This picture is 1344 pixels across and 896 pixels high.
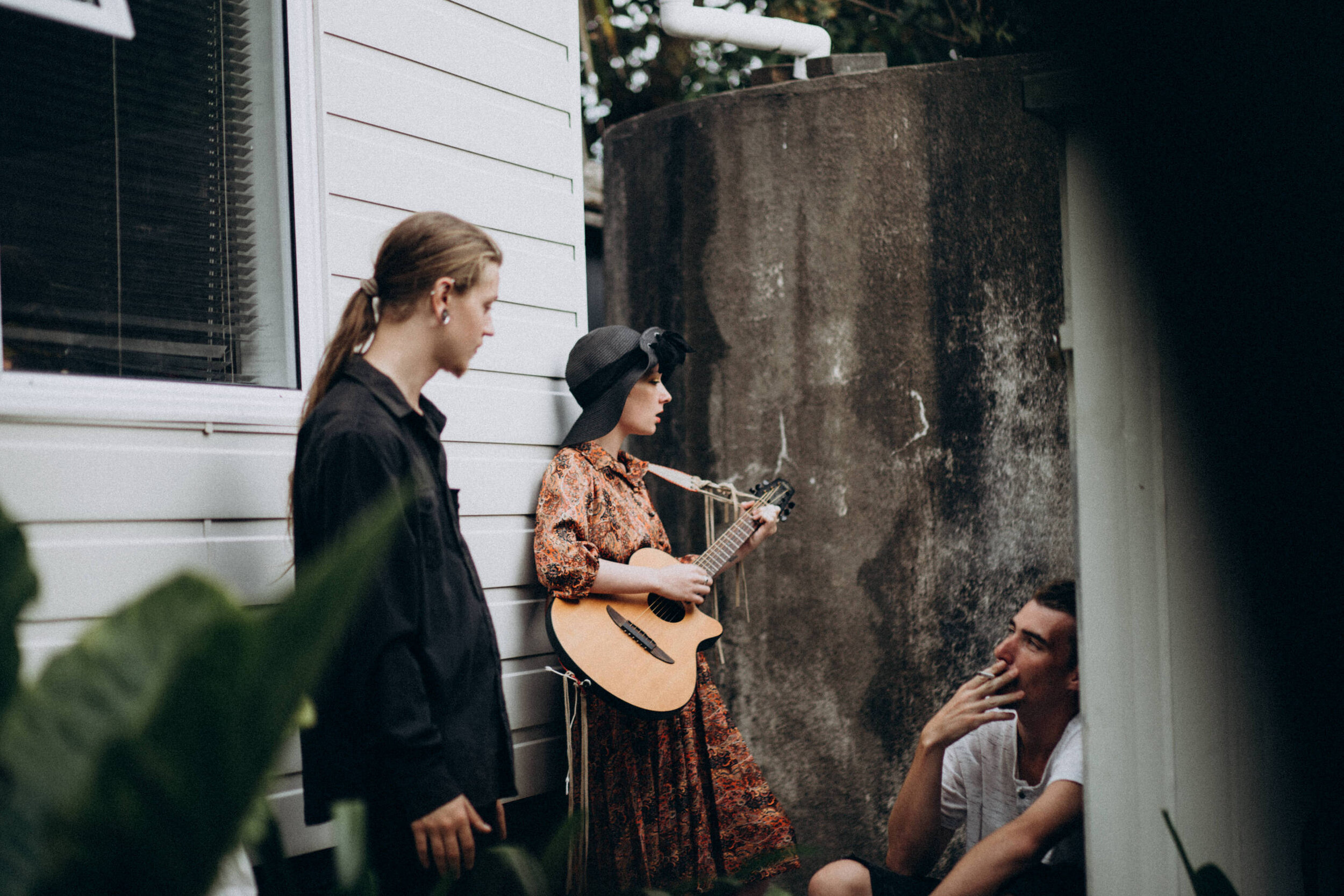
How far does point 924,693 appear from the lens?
3555 millimetres

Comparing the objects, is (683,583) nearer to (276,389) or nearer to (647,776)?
(647,776)

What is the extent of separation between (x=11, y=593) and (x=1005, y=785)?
2.31m

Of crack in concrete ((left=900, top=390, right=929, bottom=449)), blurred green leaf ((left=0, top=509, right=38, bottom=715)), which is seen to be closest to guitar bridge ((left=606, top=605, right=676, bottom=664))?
crack in concrete ((left=900, top=390, right=929, bottom=449))

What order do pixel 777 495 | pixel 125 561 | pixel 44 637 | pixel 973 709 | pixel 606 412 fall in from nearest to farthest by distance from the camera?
pixel 44 637 → pixel 125 561 → pixel 973 709 → pixel 606 412 → pixel 777 495

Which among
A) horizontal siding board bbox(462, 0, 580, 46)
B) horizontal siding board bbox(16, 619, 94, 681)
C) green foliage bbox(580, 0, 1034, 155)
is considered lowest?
horizontal siding board bbox(16, 619, 94, 681)

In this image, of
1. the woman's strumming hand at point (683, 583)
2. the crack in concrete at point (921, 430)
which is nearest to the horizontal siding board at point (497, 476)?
the woman's strumming hand at point (683, 583)

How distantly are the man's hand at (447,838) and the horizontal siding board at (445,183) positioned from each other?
1.37m

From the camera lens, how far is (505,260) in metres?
2.67

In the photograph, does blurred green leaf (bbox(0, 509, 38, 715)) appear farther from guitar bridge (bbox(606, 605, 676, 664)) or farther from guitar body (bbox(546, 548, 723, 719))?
guitar bridge (bbox(606, 605, 676, 664))

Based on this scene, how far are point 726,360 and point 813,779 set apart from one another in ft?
5.12

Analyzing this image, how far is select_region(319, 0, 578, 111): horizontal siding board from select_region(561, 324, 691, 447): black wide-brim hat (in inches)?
28.2

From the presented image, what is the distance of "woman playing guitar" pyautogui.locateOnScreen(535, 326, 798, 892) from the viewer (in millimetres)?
2424

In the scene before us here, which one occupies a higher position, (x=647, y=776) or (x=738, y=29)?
(x=738, y=29)

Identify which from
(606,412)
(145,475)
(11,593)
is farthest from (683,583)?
(11,593)
